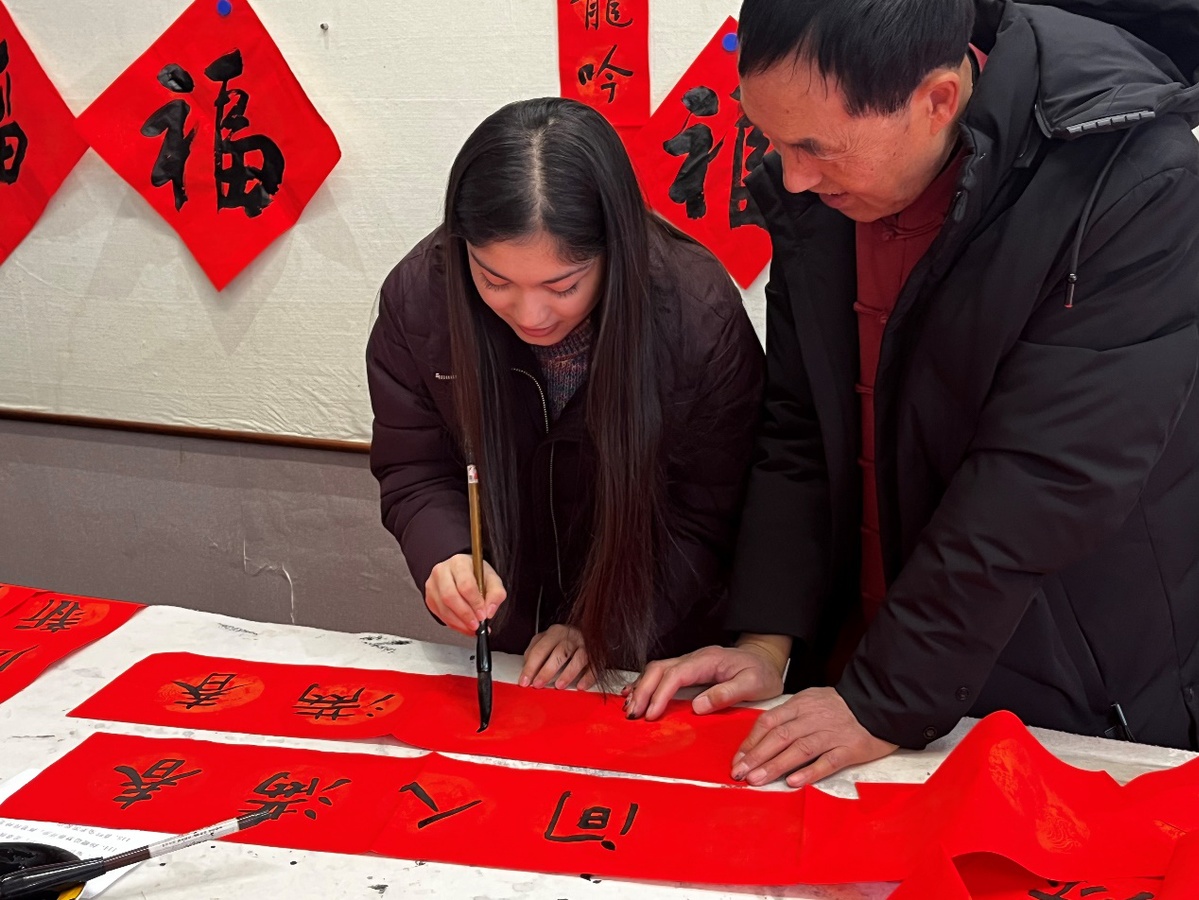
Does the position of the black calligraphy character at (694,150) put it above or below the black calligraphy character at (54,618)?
above

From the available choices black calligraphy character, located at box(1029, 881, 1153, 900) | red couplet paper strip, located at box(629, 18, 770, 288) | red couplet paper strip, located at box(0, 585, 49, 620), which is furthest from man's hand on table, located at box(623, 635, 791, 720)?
red couplet paper strip, located at box(629, 18, 770, 288)

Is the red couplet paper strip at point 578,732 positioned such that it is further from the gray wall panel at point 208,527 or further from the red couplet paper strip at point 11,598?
the gray wall panel at point 208,527

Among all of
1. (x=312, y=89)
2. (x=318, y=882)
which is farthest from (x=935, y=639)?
(x=312, y=89)

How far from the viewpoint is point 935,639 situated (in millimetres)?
1077

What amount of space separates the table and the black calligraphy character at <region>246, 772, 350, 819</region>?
0.05 m

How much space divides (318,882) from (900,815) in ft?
1.58

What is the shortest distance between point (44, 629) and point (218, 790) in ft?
1.43

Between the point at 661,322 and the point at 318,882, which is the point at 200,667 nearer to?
the point at 318,882

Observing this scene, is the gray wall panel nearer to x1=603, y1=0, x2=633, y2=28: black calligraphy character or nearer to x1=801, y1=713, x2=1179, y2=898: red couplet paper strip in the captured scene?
x1=603, y1=0, x2=633, y2=28: black calligraphy character

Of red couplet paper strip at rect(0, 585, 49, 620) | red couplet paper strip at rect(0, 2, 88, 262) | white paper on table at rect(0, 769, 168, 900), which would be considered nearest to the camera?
white paper on table at rect(0, 769, 168, 900)

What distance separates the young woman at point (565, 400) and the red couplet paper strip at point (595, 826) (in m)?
0.21

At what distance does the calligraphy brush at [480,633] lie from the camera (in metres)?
1.17

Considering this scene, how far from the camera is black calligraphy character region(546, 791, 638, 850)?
0.98m

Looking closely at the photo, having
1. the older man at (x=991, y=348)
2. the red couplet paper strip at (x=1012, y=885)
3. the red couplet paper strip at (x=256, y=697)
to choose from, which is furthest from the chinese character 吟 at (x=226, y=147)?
the red couplet paper strip at (x=1012, y=885)
